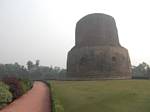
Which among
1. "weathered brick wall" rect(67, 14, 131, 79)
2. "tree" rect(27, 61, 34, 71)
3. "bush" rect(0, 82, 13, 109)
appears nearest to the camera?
"bush" rect(0, 82, 13, 109)

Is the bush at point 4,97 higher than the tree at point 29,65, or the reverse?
the tree at point 29,65

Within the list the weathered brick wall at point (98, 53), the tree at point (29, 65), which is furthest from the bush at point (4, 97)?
the tree at point (29, 65)

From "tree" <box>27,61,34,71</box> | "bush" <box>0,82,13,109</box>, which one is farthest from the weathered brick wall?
"tree" <box>27,61,34,71</box>

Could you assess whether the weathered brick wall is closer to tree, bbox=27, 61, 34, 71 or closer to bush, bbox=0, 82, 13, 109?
bush, bbox=0, 82, 13, 109

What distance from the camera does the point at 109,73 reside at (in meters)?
31.2

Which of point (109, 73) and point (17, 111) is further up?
point (109, 73)

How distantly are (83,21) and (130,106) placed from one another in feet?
88.7

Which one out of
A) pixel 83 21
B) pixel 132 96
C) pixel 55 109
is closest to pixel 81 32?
pixel 83 21

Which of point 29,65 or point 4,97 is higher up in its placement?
point 29,65

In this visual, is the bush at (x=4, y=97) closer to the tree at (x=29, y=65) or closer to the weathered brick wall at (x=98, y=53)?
the weathered brick wall at (x=98, y=53)

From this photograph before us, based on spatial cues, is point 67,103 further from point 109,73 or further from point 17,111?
point 109,73

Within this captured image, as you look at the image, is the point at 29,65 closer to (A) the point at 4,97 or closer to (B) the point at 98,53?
(B) the point at 98,53

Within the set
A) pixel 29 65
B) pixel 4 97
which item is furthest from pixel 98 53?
pixel 29 65

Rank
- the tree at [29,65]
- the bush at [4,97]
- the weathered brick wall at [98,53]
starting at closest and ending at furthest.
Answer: the bush at [4,97], the weathered brick wall at [98,53], the tree at [29,65]
